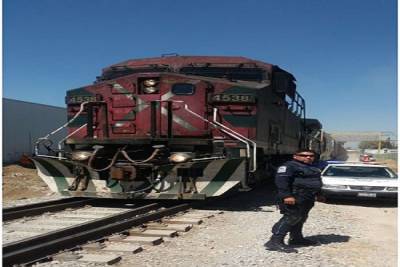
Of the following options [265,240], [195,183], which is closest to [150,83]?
[195,183]

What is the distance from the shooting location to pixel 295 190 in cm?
621

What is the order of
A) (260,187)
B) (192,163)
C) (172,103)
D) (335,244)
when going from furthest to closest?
(260,187), (172,103), (192,163), (335,244)

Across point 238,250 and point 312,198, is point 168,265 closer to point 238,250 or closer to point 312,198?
point 238,250

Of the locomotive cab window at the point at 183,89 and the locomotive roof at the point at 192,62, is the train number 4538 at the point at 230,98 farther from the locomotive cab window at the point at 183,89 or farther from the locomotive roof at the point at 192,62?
the locomotive roof at the point at 192,62

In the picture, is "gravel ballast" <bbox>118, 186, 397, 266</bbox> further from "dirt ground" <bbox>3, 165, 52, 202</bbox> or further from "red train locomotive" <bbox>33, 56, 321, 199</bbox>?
"dirt ground" <bbox>3, 165, 52, 202</bbox>

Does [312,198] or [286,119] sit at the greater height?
[286,119]

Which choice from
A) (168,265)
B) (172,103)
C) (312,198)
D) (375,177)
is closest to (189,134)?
(172,103)

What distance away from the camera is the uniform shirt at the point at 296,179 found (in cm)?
611

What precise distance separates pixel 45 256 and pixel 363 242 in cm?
401

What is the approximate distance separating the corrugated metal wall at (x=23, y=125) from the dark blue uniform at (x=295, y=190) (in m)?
20.7

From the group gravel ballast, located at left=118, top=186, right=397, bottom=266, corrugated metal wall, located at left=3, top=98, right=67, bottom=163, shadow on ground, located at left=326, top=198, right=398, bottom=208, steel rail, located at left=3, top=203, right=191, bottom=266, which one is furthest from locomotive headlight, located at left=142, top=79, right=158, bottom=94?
corrugated metal wall, located at left=3, top=98, right=67, bottom=163

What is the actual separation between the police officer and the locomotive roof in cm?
458

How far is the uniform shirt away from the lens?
6109mm

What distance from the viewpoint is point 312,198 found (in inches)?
248
